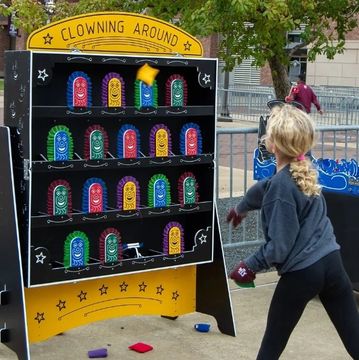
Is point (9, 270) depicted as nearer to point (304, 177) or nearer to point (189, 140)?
point (189, 140)

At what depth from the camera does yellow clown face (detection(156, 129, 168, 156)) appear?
17.1 ft

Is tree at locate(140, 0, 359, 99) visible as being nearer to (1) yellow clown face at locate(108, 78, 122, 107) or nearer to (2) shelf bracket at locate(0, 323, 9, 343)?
(1) yellow clown face at locate(108, 78, 122, 107)

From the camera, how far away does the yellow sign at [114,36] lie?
472 centimetres

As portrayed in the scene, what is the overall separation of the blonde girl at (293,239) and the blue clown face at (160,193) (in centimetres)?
125

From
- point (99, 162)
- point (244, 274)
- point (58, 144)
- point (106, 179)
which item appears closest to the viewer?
point (244, 274)

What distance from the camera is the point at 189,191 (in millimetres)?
5406

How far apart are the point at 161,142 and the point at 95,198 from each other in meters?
0.61

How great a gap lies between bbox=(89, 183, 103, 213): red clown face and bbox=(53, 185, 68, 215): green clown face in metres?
0.18

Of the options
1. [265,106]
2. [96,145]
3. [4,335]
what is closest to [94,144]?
[96,145]

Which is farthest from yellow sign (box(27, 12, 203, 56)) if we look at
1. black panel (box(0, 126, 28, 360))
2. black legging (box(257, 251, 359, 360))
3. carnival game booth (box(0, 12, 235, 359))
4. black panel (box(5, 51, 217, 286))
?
black legging (box(257, 251, 359, 360))

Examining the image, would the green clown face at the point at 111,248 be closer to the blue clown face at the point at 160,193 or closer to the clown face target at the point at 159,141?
the blue clown face at the point at 160,193

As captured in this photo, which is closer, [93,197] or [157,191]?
[93,197]

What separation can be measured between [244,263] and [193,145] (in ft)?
4.79

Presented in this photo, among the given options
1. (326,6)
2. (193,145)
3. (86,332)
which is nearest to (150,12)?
(326,6)
